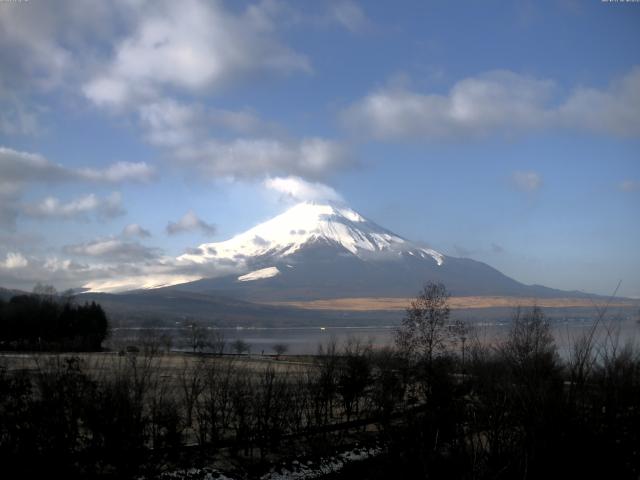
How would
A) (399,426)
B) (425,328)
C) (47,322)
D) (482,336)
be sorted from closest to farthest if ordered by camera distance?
(399,426) → (425,328) → (482,336) → (47,322)

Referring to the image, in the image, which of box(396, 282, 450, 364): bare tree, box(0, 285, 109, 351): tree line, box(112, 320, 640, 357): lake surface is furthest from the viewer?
box(0, 285, 109, 351): tree line

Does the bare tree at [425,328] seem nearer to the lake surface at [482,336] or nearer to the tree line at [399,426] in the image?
the lake surface at [482,336]

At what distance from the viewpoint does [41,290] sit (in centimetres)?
10781

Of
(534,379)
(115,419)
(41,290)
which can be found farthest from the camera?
(41,290)

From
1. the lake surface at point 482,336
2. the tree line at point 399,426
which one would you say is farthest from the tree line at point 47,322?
the tree line at point 399,426

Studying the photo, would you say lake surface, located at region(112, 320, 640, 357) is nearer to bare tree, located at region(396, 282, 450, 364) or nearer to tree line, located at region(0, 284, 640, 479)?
tree line, located at region(0, 284, 640, 479)

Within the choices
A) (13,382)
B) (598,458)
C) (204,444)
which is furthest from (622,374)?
(204,444)

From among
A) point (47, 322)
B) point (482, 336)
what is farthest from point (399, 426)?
point (47, 322)

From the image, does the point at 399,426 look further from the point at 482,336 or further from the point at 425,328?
the point at 482,336

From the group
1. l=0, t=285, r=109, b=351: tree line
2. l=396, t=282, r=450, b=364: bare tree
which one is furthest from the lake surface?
l=0, t=285, r=109, b=351: tree line

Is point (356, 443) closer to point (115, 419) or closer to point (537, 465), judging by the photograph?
point (115, 419)

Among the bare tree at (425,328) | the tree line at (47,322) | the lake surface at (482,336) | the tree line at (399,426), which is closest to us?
the tree line at (399,426)

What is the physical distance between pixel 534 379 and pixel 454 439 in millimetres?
1496

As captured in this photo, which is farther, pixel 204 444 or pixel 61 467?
pixel 204 444
